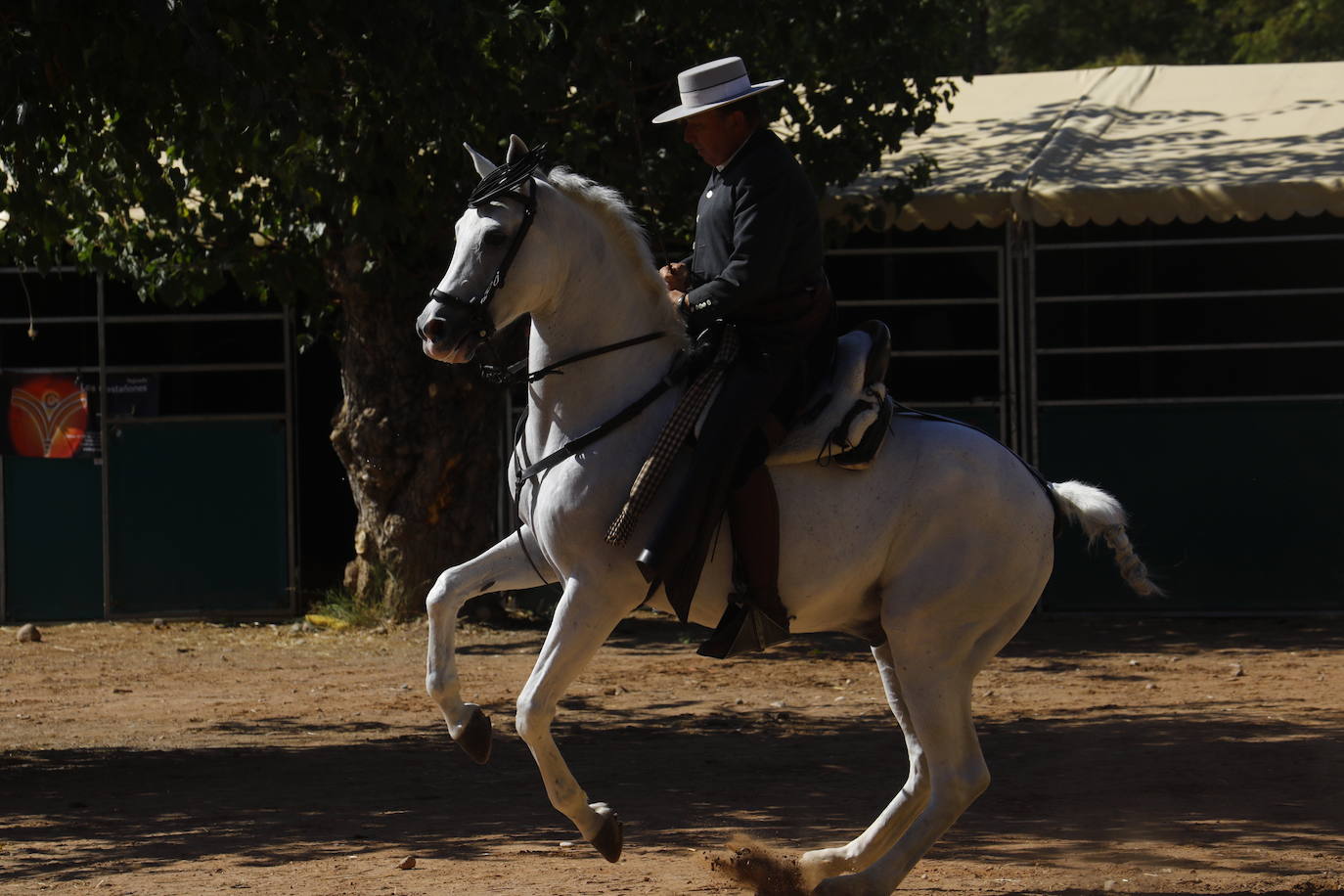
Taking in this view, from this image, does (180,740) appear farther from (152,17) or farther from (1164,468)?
(1164,468)

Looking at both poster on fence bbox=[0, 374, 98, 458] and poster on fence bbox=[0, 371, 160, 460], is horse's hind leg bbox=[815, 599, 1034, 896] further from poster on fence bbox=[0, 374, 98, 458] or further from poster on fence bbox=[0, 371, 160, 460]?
poster on fence bbox=[0, 374, 98, 458]

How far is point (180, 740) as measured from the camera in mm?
A: 9375

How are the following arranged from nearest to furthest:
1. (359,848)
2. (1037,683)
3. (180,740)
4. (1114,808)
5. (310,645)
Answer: (359,848)
(1114,808)
(180,740)
(1037,683)
(310,645)

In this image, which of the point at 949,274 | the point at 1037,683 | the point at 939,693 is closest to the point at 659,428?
the point at 939,693

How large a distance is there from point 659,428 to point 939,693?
131 centimetres

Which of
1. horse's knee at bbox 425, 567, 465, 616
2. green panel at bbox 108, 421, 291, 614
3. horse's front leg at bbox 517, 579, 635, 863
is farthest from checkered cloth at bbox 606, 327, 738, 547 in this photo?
green panel at bbox 108, 421, 291, 614

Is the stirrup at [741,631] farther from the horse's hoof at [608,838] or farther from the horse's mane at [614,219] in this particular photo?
the horse's mane at [614,219]

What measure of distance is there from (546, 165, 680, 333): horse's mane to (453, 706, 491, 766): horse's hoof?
5.25 feet

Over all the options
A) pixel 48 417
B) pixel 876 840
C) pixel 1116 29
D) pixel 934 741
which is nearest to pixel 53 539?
pixel 48 417

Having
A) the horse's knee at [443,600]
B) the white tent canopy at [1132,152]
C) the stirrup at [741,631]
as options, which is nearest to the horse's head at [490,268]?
the horse's knee at [443,600]

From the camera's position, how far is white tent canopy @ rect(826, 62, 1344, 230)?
13297 mm

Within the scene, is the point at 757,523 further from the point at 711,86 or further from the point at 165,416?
the point at 165,416

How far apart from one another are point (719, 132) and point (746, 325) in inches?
26.7

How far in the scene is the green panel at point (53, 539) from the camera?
15141 millimetres
